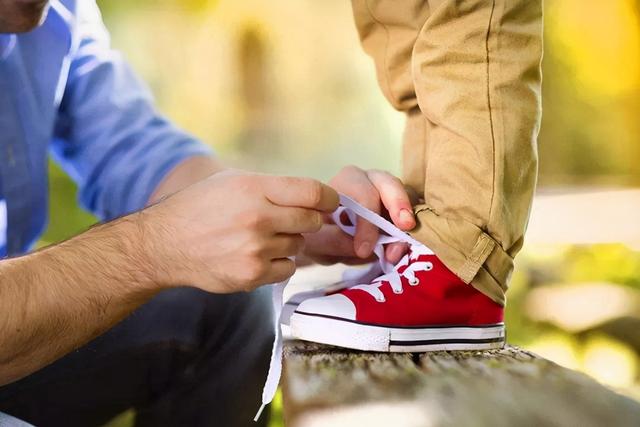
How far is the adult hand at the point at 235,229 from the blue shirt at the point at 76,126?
548 millimetres

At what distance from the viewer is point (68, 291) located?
79 centimetres

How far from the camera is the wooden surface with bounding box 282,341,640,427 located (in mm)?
645

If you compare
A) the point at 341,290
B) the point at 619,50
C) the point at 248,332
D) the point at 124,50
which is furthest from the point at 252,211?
the point at 619,50

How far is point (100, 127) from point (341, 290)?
705 millimetres

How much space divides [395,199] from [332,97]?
1527mm

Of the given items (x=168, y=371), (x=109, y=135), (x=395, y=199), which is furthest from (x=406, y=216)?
(x=109, y=135)

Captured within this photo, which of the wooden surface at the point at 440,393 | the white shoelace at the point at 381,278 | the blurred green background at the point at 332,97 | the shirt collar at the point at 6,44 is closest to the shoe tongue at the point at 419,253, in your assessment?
the white shoelace at the point at 381,278

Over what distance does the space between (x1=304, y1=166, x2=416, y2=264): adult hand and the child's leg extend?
28mm

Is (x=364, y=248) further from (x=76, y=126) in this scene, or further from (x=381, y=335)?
(x=76, y=126)

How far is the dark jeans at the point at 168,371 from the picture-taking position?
1.07m

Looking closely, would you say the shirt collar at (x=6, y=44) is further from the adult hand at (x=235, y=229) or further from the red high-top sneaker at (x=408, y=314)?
the red high-top sneaker at (x=408, y=314)

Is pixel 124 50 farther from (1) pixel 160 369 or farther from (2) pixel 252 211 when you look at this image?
(2) pixel 252 211

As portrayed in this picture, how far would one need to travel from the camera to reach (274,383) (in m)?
0.79

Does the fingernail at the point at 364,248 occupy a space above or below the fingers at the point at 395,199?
below
